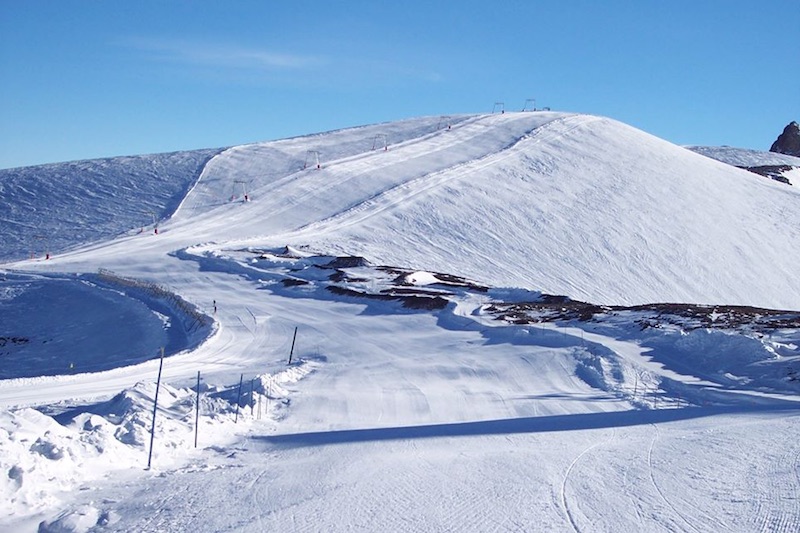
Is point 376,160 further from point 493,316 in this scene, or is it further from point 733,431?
point 733,431

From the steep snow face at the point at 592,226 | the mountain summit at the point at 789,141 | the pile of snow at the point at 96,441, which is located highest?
the mountain summit at the point at 789,141

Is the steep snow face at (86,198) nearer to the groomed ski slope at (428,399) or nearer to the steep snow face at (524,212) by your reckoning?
the steep snow face at (524,212)

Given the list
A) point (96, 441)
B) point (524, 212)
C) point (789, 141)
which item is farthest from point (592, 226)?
point (789, 141)

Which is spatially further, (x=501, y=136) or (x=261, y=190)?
(x=501, y=136)

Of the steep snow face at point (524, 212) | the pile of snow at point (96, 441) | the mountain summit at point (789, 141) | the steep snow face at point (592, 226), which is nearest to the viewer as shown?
the pile of snow at point (96, 441)

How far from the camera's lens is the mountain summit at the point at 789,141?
384ft

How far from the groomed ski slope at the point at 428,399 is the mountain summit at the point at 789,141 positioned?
72.7 meters

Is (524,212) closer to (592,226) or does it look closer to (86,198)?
(592,226)

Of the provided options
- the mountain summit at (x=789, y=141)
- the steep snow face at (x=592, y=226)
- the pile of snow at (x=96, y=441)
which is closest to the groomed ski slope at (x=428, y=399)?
the pile of snow at (x=96, y=441)

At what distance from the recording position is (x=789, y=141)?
11869cm

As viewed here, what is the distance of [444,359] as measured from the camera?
66.4ft

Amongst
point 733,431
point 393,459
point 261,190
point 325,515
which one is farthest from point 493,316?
point 261,190

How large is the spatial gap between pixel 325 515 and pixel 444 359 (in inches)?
518

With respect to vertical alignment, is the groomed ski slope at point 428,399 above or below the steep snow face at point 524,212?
below
